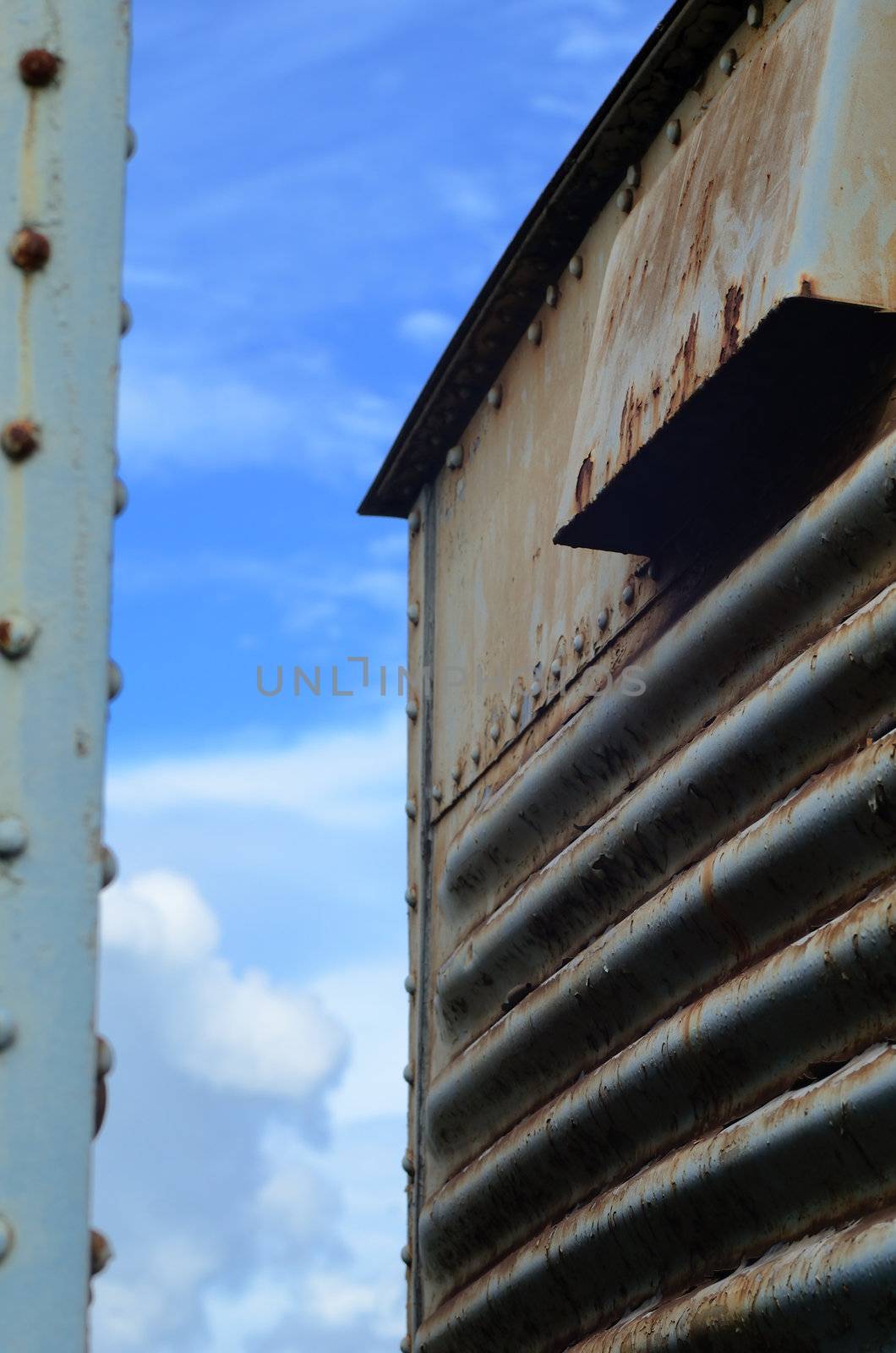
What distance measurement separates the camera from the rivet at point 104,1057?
5.34ft

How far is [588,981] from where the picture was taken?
13.9ft

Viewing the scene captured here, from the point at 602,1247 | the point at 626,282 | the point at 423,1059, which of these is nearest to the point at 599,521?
the point at 626,282

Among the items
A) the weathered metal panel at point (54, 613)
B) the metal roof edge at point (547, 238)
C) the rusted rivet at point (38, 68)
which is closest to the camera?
the weathered metal panel at point (54, 613)

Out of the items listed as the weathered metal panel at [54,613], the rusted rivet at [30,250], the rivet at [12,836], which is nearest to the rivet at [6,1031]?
the weathered metal panel at [54,613]

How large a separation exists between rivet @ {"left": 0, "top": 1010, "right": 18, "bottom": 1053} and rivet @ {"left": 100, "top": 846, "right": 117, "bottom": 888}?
149 millimetres

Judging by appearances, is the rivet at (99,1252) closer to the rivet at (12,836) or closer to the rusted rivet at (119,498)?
the rivet at (12,836)

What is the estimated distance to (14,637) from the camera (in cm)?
163

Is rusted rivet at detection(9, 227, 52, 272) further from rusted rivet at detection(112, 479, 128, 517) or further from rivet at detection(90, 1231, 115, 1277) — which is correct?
rivet at detection(90, 1231, 115, 1277)

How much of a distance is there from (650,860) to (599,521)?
0.77m

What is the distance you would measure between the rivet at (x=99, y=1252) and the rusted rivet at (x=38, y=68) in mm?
1101

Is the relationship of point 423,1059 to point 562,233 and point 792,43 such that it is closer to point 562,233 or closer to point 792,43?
point 562,233

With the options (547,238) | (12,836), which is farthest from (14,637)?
(547,238)

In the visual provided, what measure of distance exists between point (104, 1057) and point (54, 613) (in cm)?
41

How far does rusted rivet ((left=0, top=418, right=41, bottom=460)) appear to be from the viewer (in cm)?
168
